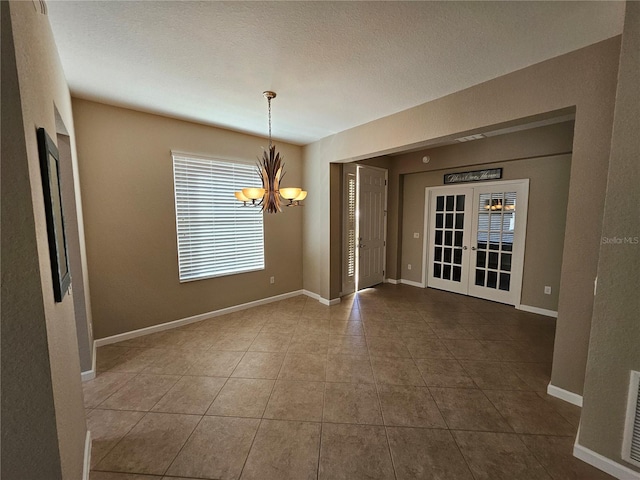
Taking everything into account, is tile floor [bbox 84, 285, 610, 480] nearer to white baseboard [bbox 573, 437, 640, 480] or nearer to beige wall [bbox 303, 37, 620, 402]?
white baseboard [bbox 573, 437, 640, 480]

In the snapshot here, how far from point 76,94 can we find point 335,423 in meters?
3.93

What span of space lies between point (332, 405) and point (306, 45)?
2.79 meters

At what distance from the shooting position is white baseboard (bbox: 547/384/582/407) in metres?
2.11

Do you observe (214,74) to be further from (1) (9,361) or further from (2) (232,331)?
(2) (232,331)

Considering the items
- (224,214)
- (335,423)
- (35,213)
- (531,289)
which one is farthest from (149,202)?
(531,289)

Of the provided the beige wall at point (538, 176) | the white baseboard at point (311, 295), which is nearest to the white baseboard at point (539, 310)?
the beige wall at point (538, 176)

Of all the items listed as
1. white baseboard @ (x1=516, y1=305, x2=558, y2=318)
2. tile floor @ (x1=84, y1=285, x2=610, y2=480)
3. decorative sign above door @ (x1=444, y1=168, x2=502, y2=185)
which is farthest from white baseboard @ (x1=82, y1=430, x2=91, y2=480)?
decorative sign above door @ (x1=444, y1=168, x2=502, y2=185)

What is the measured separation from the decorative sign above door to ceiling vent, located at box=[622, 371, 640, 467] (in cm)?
362

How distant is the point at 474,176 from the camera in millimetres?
4617

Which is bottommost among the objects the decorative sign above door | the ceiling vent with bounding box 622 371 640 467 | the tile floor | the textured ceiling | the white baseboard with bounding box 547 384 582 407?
the tile floor

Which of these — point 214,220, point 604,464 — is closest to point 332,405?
point 604,464

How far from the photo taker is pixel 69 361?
4.50 feet

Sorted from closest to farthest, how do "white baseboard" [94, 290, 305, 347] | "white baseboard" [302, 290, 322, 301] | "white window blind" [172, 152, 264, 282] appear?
"white baseboard" [94, 290, 305, 347] → "white window blind" [172, 152, 264, 282] → "white baseboard" [302, 290, 322, 301]

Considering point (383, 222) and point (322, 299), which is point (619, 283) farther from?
point (383, 222)
